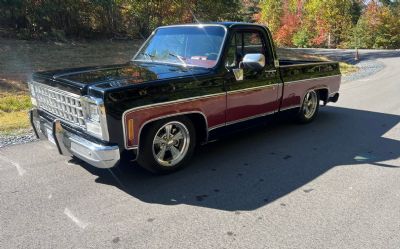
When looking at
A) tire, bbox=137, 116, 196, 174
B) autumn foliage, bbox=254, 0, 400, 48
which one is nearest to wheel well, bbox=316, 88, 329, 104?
tire, bbox=137, 116, 196, 174

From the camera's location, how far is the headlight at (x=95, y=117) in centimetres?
369

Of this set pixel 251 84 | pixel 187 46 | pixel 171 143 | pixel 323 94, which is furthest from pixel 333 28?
pixel 171 143

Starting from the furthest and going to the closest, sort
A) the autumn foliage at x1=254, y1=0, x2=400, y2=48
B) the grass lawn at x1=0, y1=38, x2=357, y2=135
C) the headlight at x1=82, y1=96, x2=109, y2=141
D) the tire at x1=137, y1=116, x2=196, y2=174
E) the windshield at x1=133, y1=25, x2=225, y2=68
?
the autumn foliage at x1=254, y1=0, x2=400, y2=48 → the grass lawn at x1=0, y1=38, x2=357, y2=135 → the windshield at x1=133, y1=25, x2=225, y2=68 → the tire at x1=137, y1=116, x2=196, y2=174 → the headlight at x1=82, y1=96, x2=109, y2=141

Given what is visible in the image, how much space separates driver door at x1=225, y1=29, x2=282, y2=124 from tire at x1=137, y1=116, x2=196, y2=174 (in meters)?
0.72

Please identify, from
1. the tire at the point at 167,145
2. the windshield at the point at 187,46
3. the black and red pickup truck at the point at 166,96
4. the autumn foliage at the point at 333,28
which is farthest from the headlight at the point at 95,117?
the autumn foliage at the point at 333,28

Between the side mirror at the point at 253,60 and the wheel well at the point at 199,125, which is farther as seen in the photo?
the side mirror at the point at 253,60

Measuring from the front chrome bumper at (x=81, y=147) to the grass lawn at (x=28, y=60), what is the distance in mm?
2366

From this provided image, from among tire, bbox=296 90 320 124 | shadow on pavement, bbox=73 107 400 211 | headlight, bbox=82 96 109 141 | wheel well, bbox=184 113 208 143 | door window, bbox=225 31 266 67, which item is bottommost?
shadow on pavement, bbox=73 107 400 211

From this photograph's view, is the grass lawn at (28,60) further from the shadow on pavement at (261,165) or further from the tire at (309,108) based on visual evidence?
the tire at (309,108)

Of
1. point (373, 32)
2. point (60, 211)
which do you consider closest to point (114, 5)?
point (60, 211)

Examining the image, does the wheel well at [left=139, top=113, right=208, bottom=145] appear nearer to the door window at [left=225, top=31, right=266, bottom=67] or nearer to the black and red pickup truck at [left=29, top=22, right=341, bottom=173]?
the black and red pickup truck at [left=29, top=22, right=341, bottom=173]

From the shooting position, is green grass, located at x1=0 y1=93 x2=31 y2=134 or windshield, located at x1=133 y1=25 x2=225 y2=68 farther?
green grass, located at x1=0 y1=93 x2=31 y2=134

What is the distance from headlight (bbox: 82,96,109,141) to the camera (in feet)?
12.1

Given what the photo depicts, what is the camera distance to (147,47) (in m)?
5.77
